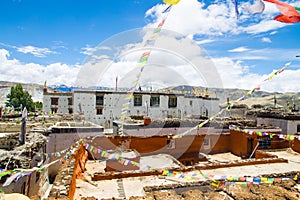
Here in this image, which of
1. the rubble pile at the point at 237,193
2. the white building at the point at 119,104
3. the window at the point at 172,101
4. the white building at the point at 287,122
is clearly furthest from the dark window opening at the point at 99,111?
the rubble pile at the point at 237,193

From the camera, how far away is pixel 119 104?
32.6 metres

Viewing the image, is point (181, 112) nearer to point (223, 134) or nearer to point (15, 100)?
point (223, 134)

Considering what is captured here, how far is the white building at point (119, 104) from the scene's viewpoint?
103 ft

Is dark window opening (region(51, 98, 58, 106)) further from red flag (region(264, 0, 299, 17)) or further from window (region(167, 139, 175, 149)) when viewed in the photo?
red flag (region(264, 0, 299, 17))

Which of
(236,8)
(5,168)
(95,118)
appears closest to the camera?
(236,8)

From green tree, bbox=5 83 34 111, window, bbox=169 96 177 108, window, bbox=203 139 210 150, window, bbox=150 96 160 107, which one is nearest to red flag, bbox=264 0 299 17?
window, bbox=203 139 210 150

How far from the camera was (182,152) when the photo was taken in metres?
16.6

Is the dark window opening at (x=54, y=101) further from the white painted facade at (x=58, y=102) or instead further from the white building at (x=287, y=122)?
the white building at (x=287, y=122)

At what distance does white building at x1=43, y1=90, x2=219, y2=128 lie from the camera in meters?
31.3

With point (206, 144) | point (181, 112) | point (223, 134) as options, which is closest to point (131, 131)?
point (206, 144)

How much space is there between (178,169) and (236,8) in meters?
8.14

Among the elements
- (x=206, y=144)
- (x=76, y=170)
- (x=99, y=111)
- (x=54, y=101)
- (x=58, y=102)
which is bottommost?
(x=206, y=144)

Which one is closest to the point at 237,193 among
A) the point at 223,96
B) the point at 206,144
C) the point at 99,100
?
the point at 206,144

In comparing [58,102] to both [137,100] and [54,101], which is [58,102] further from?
[137,100]
